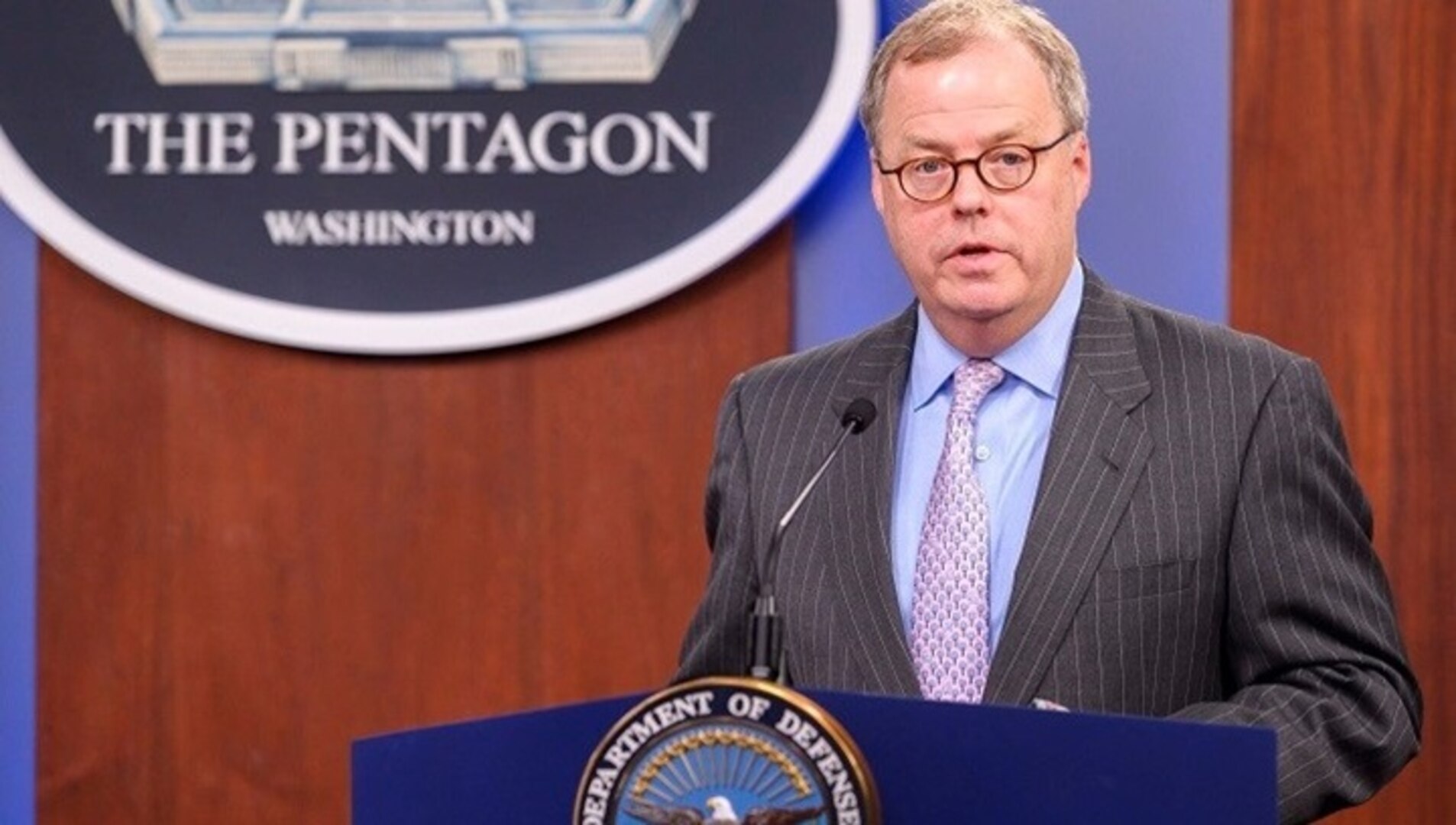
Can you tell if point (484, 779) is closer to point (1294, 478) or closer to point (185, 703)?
point (1294, 478)

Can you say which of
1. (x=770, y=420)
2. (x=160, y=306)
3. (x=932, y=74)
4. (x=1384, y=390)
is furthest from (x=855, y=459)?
(x=160, y=306)

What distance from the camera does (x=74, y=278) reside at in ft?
8.98

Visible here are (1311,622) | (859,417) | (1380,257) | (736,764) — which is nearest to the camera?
(736,764)

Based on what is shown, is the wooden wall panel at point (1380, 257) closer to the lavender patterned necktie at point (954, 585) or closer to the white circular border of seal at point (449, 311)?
the white circular border of seal at point (449, 311)

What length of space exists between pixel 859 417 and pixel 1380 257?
41.7 inches

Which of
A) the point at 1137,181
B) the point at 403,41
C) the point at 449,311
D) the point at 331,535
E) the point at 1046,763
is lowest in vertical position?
the point at 1046,763

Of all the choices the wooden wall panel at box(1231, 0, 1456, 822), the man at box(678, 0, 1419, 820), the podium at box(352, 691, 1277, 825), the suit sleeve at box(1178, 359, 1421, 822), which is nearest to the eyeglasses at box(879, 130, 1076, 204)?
the man at box(678, 0, 1419, 820)

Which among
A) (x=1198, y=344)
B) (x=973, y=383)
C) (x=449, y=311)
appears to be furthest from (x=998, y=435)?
(x=449, y=311)

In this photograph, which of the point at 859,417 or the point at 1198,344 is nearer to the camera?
the point at 859,417

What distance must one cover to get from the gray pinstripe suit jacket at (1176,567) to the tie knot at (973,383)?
0.20ft

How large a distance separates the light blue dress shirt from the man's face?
0.10ft

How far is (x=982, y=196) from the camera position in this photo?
190 cm

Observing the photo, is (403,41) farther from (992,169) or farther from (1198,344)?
(1198,344)

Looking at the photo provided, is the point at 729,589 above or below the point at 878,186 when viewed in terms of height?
below
